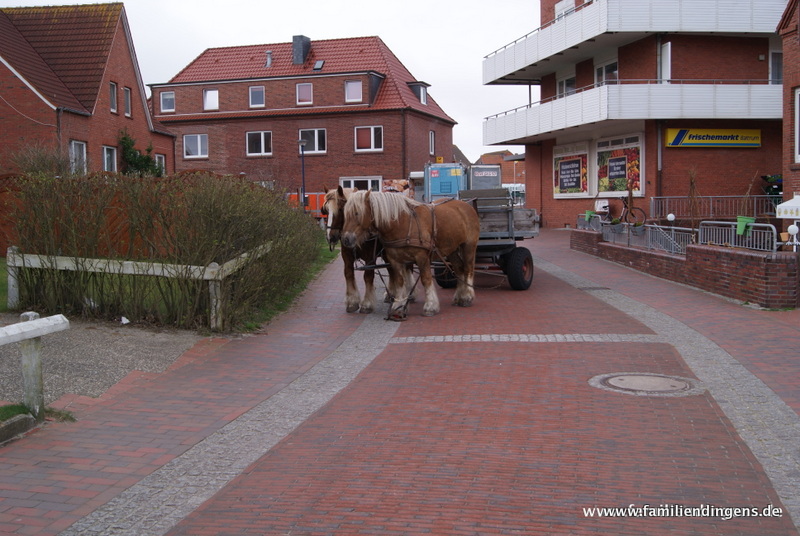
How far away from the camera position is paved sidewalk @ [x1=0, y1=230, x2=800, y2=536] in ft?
15.6

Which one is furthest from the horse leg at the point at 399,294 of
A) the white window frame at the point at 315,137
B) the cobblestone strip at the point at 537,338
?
the white window frame at the point at 315,137

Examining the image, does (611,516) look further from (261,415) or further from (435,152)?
(435,152)

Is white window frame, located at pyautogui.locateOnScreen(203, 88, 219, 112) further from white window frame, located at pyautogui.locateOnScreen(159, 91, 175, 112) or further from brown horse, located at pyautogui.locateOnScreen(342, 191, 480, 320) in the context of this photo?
brown horse, located at pyautogui.locateOnScreen(342, 191, 480, 320)

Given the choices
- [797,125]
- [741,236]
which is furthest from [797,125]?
[741,236]

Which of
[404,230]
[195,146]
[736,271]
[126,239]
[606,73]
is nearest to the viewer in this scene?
[126,239]

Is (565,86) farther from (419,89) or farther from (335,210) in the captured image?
(335,210)

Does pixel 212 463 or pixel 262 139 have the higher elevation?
pixel 262 139

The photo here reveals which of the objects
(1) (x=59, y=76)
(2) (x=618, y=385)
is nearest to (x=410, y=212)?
(2) (x=618, y=385)

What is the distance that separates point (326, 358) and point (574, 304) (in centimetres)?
563

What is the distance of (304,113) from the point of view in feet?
156

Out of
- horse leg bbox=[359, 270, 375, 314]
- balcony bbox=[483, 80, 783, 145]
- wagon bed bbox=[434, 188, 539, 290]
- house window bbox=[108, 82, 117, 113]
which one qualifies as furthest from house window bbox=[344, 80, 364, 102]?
horse leg bbox=[359, 270, 375, 314]

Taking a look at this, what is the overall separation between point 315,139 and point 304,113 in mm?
1647

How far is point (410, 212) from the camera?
12062 mm

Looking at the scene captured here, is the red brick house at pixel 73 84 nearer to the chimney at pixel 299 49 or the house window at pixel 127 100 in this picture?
the house window at pixel 127 100
